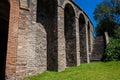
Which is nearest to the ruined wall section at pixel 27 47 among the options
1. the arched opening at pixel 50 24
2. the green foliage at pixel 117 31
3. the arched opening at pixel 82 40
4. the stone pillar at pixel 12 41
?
the stone pillar at pixel 12 41

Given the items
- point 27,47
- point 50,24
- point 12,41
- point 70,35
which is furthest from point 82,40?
point 12,41

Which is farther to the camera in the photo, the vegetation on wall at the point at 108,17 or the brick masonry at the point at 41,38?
the vegetation on wall at the point at 108,17

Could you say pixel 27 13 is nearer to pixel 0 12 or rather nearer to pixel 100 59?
pixel 0 12

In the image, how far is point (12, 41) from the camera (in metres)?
9.23

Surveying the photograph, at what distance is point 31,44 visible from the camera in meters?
10.4

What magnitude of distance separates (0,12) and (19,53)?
4.00 m

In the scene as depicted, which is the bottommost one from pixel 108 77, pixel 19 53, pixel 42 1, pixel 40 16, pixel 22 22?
pixel 108 77

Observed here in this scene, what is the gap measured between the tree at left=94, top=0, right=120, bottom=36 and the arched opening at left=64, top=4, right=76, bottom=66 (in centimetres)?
1057

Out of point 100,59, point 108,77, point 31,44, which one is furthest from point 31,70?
point 100,59

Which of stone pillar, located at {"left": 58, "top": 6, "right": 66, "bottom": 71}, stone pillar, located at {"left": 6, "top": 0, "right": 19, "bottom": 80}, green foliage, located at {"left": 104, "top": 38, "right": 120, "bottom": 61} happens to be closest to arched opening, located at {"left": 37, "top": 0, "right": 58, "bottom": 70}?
stone pillar, located at {"left": 58, "top": 6, "right": 66, "bottom": 71}

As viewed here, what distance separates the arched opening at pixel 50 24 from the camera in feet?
41.8

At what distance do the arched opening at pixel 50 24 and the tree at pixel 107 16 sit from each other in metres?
13.2

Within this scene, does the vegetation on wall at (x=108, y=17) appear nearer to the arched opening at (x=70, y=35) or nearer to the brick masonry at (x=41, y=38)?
the brick masonry at (x=41, y=38)

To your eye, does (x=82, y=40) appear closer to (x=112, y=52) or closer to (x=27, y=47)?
(x=112, y=52)
